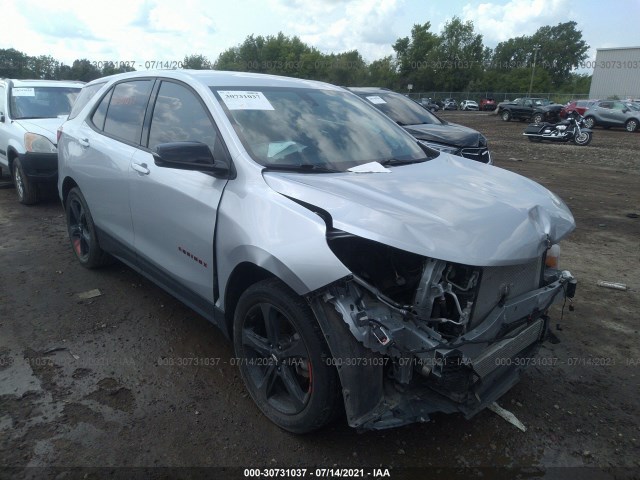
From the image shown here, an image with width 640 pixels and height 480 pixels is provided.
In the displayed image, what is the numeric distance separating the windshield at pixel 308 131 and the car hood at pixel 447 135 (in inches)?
159

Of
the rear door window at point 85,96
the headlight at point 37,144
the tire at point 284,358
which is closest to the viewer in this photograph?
the tire at point 284,358

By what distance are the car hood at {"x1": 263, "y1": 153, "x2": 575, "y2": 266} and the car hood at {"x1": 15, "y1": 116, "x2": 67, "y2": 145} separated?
5.94 metres

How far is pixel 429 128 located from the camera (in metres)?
8.21

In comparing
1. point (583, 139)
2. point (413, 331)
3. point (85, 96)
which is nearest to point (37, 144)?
point (85, 96)

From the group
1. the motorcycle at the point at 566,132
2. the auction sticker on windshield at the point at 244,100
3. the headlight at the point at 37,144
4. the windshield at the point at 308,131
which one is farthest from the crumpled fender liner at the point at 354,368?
the motorcycle at the point at 566,132

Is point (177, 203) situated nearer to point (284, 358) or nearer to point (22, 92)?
point (284, 358)

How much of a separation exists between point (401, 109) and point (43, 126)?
19.3 ft

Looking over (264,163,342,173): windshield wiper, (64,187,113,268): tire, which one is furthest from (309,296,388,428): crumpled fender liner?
(64,187,113,268): tire

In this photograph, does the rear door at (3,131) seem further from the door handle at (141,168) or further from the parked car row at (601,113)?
the parked car row at (601,113)

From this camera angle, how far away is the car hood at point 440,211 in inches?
89.0

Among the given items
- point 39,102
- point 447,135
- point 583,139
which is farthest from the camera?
point 583,139

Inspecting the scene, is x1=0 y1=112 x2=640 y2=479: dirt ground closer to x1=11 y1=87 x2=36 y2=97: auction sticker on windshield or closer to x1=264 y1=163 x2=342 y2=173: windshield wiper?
x1=264 y1=163 x2=342 y2=173: windshield wiper

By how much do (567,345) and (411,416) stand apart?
6.68 feet

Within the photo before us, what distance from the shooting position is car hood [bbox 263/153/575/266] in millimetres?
2262
